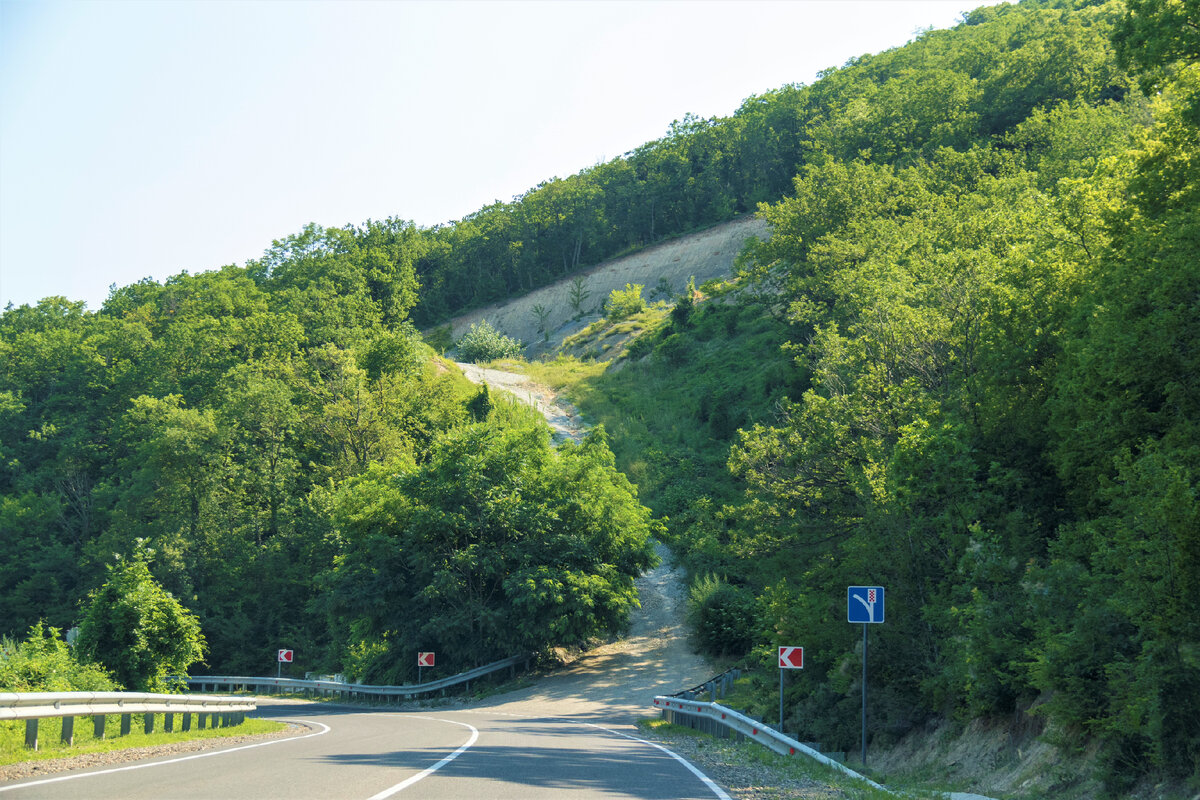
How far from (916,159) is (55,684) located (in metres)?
64.4

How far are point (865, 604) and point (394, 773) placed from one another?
8815 millimetres

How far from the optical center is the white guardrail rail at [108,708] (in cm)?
1073

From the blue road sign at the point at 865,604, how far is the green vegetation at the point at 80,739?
11.2m

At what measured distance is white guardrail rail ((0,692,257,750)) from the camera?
10.7 metres

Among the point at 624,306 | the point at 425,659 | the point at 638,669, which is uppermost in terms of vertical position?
the point at 624,306

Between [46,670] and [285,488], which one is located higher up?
[285,488]

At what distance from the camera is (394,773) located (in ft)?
33.6

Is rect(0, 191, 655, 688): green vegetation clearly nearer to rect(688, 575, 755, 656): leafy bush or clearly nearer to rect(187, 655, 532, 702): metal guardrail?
rect(187, 655, 532, 702): metal guardrail

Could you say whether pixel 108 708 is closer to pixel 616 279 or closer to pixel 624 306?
pixel 624 306

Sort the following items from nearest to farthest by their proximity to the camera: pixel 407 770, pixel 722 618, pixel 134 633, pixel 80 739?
pixel 407 770
pixel 80 739
pixel 134 633
pixel 722 618

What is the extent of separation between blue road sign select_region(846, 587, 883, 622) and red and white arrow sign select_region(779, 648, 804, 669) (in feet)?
12.3

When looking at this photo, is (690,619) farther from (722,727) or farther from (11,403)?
(11,403)

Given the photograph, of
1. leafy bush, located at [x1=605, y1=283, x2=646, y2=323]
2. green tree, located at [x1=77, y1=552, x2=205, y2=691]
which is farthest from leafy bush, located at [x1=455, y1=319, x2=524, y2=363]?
green tree, located at [x1=77, y1=552, x2=205, y2=691]

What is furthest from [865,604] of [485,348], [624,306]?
[624,306]
